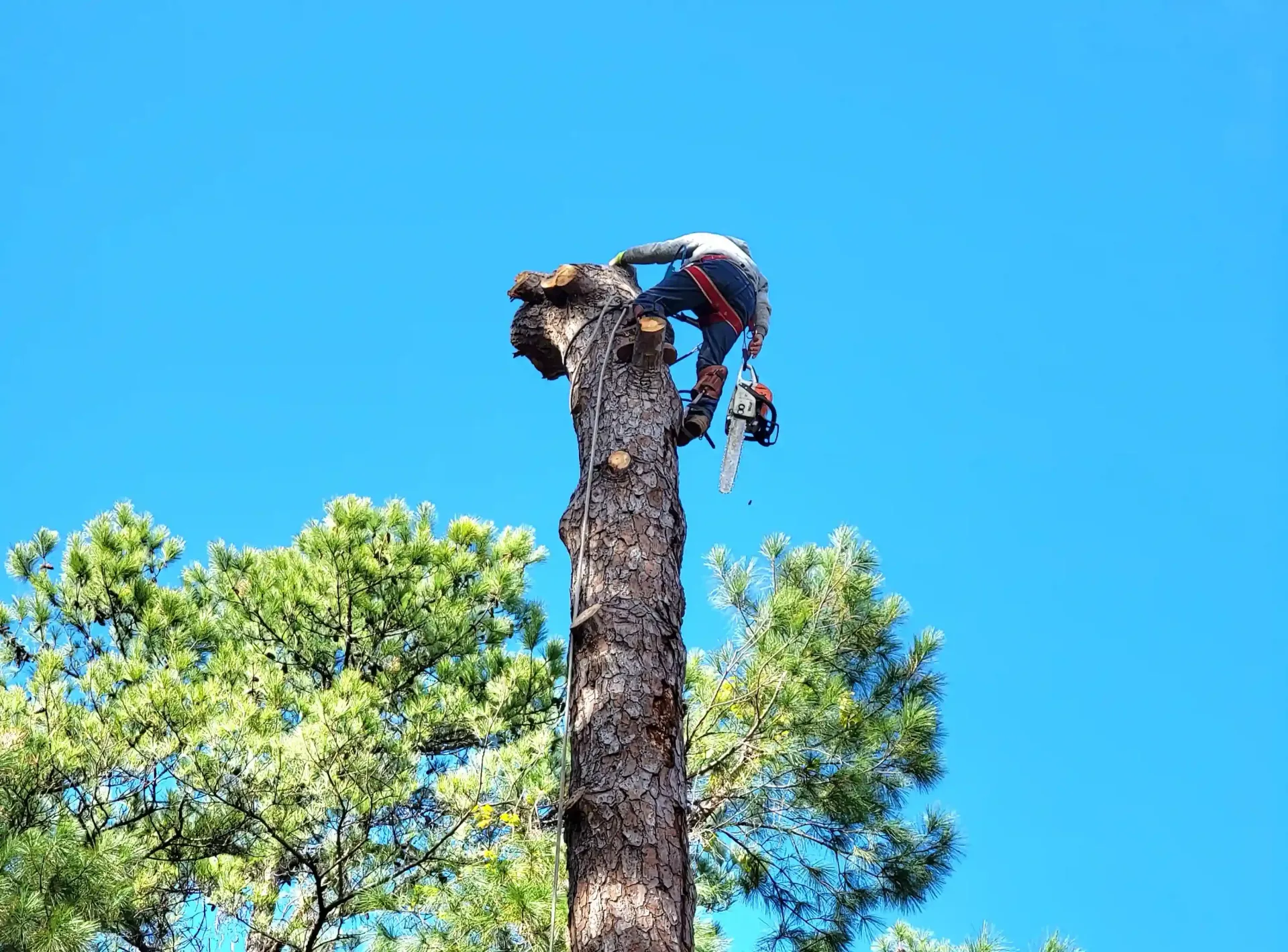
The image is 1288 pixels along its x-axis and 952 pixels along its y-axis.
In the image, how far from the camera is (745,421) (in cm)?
448

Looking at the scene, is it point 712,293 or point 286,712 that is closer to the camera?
point 712,293

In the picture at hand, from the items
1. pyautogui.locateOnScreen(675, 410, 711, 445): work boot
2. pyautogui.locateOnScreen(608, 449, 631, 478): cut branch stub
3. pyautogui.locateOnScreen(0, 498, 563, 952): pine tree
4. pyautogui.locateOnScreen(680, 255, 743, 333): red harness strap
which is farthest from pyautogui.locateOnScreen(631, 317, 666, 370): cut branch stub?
pyautogui.locateOnScreen(0, 498, 563, 952): pine tree

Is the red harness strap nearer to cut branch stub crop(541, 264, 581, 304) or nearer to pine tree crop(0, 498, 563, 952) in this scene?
cut branch stub crop(541, 264, 581, 304)

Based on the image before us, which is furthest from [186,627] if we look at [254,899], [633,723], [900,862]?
[633,723]

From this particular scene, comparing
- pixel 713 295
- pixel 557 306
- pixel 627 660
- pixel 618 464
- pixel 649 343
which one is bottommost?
pixel 627 660

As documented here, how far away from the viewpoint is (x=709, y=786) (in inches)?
194

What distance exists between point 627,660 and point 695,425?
118 cm

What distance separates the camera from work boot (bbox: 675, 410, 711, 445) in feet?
→ 13.6

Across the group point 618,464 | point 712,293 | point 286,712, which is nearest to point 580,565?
point 618,464

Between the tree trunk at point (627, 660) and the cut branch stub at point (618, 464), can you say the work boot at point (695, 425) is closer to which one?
the tree trunk at point (627, 660)

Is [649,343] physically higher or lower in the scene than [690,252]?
lower

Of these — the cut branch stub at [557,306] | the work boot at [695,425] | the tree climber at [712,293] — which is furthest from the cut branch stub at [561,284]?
the work boot at [695,425]

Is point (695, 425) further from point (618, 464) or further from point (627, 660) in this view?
point (627, 660)

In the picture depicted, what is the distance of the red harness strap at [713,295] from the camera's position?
14.9 ft
